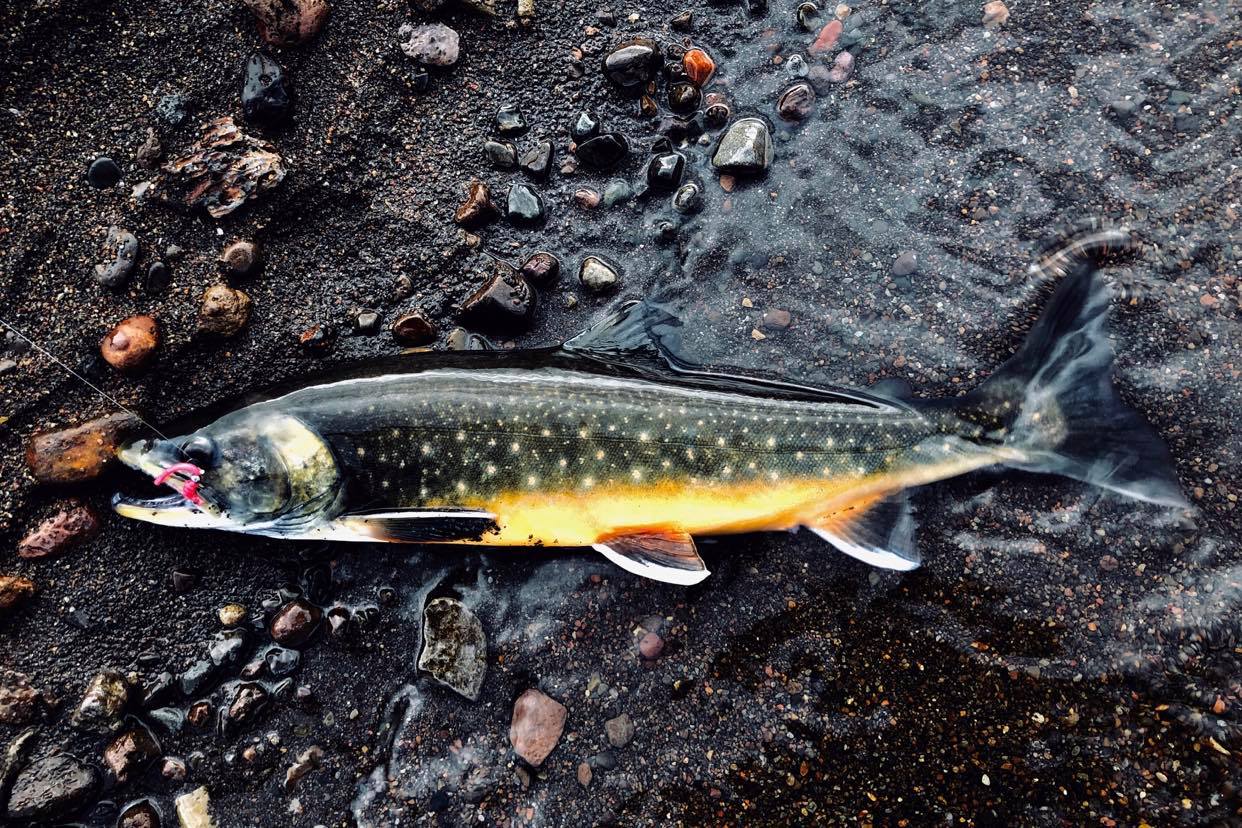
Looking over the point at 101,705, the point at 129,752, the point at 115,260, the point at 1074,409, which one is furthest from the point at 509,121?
the point at 129,752

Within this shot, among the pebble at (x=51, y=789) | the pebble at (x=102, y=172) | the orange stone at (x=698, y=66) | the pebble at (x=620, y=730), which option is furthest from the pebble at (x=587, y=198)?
the pebble at (x=51, y=789)

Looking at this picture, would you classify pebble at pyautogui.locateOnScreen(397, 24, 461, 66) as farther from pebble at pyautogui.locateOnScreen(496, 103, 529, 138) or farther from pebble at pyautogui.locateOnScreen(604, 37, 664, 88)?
pebble at pyautogui.locateOnScreen(604, 37, 664, 88)

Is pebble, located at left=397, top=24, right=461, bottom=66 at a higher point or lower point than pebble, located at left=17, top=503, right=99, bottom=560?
higher

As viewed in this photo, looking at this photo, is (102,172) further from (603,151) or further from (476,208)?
(603,151)

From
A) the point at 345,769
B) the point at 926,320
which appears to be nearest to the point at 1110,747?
the point at 926,320

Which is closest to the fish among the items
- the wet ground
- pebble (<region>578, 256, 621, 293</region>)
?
the wet ground

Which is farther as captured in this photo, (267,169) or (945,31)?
(945,31)

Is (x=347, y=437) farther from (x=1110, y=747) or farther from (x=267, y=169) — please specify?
(x=1110, y=747)
